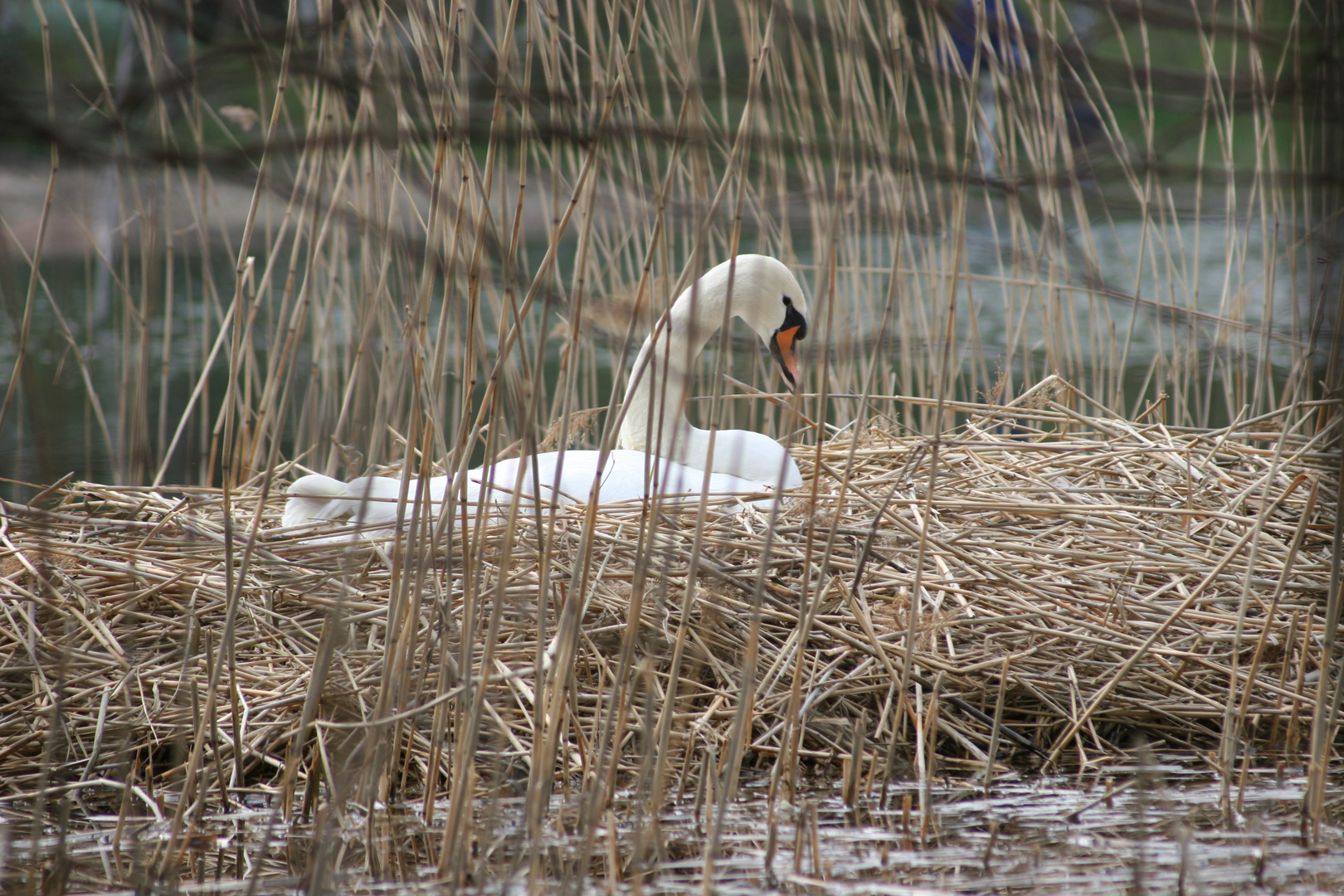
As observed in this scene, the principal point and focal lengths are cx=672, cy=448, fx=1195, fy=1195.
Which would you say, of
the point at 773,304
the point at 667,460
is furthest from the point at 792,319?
the point at 667,460

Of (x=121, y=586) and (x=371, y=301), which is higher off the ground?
(x=371, y=301)

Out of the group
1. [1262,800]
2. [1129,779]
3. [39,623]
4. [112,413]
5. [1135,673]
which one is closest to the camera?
[1262,800]

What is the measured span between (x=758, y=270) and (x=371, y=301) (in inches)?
82.2

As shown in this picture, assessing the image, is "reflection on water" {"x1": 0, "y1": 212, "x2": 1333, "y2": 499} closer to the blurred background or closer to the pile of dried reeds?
the blurred background

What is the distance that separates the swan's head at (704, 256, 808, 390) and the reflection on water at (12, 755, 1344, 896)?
6.96ft

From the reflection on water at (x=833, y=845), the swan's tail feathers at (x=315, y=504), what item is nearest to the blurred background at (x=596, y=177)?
the swan's tail feathers at (x=315, y=504)

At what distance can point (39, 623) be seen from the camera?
2.41 m

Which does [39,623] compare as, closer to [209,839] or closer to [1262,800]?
[209,839]

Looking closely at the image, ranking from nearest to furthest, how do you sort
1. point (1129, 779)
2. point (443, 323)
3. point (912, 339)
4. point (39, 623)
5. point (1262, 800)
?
point (443, 323) → point (1262, 800) → point (1129, 779) → point (39, 623) → point (912, 339)

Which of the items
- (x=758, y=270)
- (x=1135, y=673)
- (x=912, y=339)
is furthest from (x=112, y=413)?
(x=1135, y=673)

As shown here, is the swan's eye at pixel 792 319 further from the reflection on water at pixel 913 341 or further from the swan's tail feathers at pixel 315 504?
the swan's tail feathers at pixel 315 504

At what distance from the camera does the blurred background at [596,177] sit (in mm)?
1017

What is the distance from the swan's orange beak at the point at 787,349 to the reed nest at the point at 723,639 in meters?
1.32

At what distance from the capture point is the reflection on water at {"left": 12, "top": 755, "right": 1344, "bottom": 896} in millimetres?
1549
